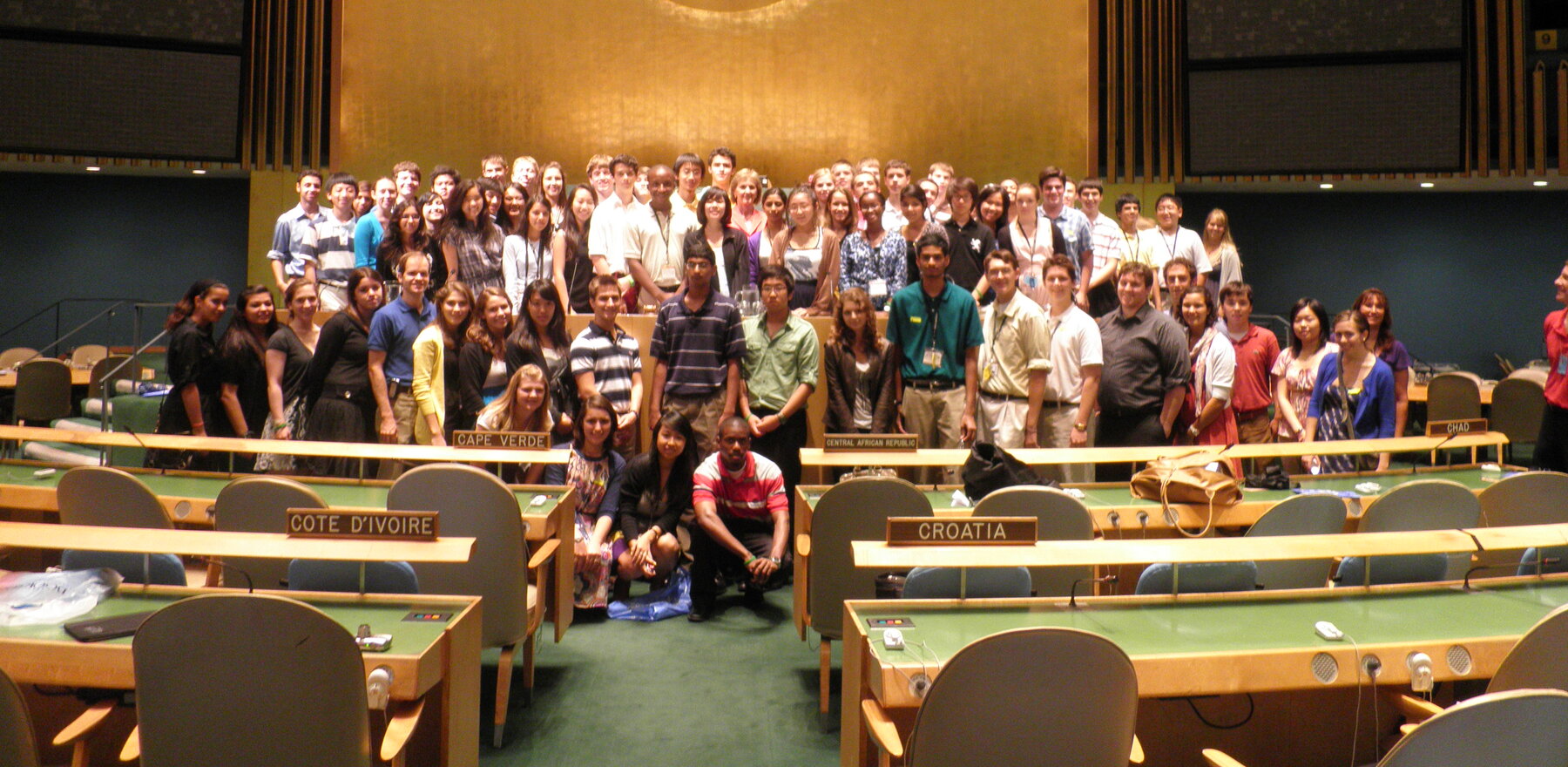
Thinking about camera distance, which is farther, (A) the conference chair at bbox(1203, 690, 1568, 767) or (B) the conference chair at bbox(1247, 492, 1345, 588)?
(B) the conference chair at bbox(1247, 492, 1345, 588)

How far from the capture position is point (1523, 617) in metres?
2.88

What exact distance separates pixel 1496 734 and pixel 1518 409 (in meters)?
7.61

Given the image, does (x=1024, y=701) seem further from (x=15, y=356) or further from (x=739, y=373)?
(x=15, y=356)

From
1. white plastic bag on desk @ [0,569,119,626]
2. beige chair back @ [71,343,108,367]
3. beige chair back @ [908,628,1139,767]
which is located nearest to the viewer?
beige chair back @ [908,628,1139,767]

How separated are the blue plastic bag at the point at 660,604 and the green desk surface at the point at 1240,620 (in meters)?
2.27

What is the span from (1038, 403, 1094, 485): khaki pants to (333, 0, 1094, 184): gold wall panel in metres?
5.99

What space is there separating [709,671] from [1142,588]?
184cm

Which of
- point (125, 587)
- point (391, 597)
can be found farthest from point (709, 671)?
point (125, 587)

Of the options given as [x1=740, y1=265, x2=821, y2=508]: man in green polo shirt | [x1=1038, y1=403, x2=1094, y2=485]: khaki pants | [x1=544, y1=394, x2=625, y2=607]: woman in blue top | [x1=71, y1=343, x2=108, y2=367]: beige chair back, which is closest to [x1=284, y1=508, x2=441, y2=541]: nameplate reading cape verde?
[x1=544, y1=394, x2=625, y2=607]: woman in blue top

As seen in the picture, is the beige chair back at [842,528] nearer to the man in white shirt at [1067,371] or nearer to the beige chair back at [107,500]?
the man in white shirt at [1067,371]

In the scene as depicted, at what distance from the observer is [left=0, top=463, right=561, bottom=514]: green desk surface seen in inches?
167

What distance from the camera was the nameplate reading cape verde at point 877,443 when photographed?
4.62 meters

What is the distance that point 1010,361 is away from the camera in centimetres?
573

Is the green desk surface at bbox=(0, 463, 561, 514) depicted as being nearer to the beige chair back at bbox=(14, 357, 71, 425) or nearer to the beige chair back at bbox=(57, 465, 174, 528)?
the beige chair back at bbox=(57, 465, 174, 528)
